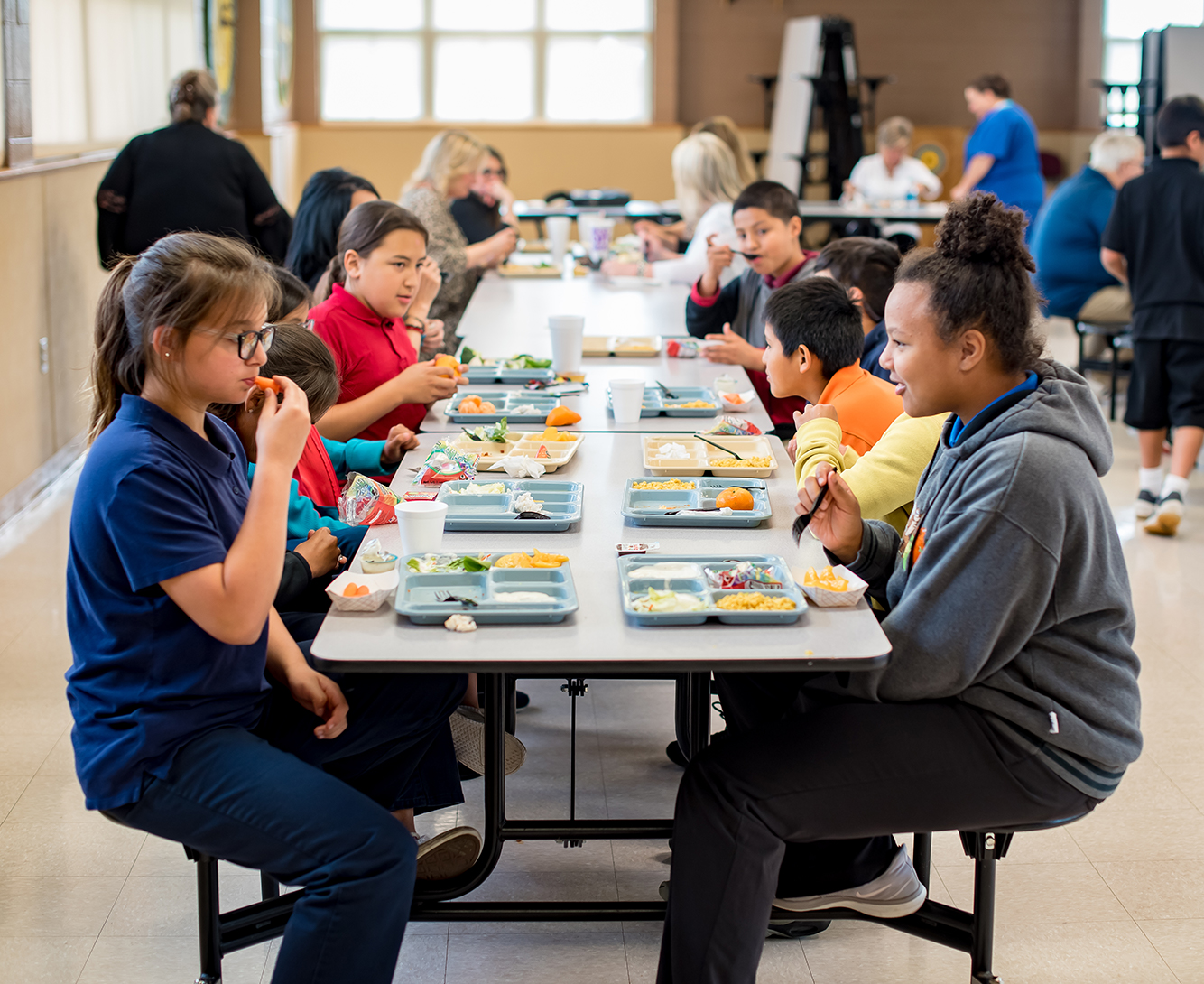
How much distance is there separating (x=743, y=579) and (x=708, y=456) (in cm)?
70

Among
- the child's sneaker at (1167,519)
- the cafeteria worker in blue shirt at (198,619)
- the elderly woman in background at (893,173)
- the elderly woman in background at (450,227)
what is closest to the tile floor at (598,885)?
the cafeteria worker in blue shirt at (198,619)

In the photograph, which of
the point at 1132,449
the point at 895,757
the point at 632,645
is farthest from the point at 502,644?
the point at 1132,449

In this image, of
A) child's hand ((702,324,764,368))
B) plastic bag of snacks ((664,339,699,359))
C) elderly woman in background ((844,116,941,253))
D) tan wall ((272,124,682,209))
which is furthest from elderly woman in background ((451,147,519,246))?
tan wall ((272,124,682,209))

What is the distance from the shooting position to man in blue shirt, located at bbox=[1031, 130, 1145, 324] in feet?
19.3

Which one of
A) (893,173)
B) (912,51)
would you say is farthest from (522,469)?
(912,51)

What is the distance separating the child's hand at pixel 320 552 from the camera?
6.73 ft

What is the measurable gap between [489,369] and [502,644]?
1.70 m

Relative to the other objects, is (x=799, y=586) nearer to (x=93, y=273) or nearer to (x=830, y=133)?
(x=93, y=273)

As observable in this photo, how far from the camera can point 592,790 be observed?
2600mm

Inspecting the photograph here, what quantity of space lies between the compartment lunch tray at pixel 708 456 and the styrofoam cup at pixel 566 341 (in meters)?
0.69

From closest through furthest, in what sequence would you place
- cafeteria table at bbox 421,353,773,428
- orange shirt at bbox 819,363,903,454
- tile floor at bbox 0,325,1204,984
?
tile floor at bbox 0,325,1204,984, orange shirt at bbox 819,363,903,454, cafeteria table at bbox 421,353,773,428

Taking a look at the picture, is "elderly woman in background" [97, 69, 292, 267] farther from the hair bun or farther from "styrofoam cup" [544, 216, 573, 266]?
the hair bun

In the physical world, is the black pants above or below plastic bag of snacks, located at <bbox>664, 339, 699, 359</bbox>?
below

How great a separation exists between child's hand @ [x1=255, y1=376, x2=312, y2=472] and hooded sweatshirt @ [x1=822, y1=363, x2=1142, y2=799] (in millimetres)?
835
